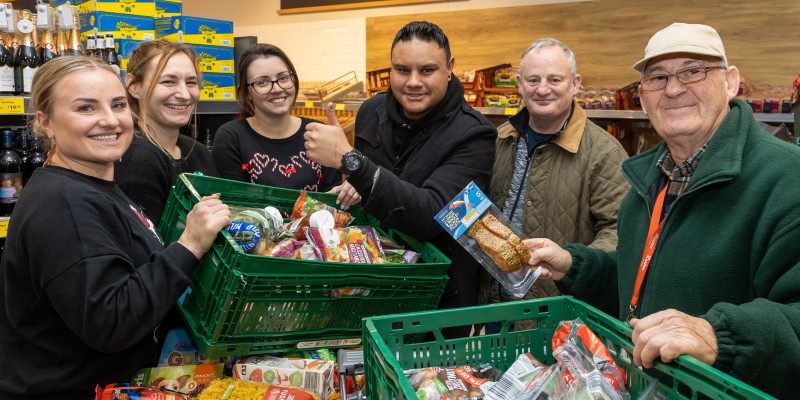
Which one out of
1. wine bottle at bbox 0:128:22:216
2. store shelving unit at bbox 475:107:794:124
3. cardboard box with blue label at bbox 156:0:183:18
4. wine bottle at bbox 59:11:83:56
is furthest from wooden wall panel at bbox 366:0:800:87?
wine bottle at bbox 0:128:22:216

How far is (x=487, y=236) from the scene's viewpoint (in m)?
1.78

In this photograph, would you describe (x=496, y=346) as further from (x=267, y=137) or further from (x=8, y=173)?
(x=8, y=173)

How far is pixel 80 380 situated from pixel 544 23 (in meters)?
5.26

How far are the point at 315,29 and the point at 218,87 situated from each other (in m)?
4.18

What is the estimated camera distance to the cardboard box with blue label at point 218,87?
144 inches

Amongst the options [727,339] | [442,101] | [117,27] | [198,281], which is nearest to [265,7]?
[117,27]

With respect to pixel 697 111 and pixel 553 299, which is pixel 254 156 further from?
pixel 697 111

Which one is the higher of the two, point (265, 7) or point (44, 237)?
point (265, 7)

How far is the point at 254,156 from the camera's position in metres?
2.69

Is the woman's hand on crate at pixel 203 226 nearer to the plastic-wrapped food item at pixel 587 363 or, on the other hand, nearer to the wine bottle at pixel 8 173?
the plastic-wrapped food item at pixel 587 363

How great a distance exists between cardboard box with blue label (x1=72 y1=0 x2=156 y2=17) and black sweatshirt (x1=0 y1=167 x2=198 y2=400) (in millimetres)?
Result: 2133

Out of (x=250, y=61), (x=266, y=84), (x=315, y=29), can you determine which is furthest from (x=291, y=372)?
(x=315, y=29)

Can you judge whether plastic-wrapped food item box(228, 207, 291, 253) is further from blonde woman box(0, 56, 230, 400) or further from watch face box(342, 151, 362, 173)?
watch face box(342, 151, 362, 173)

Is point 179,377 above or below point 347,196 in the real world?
below
